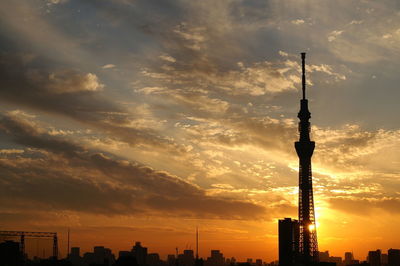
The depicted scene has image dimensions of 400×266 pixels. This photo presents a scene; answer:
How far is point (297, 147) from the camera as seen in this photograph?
180750 millimetres

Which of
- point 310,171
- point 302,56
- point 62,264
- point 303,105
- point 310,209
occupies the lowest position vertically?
point 62,264

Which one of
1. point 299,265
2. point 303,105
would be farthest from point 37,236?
point 303,105

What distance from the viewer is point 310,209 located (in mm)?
176875

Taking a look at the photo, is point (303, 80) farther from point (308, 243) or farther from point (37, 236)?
point (37, 236)

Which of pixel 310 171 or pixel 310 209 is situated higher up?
pixel 310 171

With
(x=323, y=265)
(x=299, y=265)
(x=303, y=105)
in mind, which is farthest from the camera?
(x=303, y=105)

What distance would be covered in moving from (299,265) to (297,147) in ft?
130

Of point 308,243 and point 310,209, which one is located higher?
point 310,209

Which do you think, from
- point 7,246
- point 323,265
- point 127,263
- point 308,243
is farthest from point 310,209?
point 7,246

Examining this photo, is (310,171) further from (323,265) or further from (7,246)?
(7,246)

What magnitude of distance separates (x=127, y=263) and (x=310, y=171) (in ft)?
230

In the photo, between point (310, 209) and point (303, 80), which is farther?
point (303, 80)

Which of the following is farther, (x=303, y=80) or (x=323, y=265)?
(x=303, y=80)

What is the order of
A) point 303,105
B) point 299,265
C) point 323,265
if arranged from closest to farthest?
point 323,265 < point 299,265 < point 303,105
